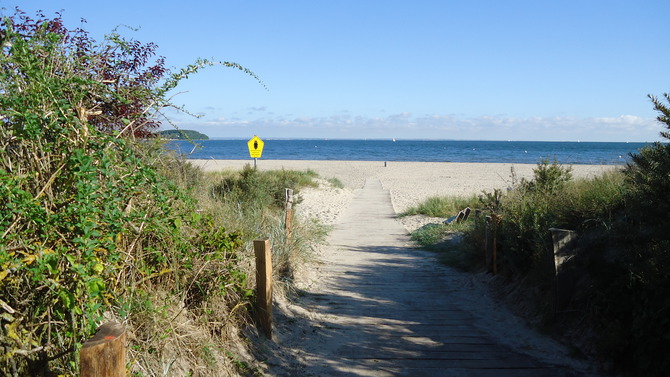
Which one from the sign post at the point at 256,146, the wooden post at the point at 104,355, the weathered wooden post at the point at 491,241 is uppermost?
the sign post at the point at 256,146

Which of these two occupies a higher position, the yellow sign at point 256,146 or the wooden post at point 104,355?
the yellow sign at point 256,146

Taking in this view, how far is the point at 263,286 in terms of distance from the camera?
5262 millimetres

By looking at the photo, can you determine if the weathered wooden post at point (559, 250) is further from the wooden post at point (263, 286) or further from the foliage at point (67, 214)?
the foliage at point (67, 214)

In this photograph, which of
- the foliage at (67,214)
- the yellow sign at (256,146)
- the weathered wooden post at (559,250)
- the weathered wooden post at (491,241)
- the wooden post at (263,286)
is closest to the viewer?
the foliage at (67,214)

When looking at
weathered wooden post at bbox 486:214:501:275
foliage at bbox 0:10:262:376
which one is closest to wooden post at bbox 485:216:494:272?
weathered wooden post at bbox 486:214:501:275

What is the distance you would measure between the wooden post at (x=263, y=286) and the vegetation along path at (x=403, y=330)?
0.32 m

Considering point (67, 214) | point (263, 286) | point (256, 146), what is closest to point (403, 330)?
point (263, 286)

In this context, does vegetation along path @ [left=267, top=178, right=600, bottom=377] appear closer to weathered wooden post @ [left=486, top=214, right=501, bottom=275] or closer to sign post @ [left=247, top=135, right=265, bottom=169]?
weathered wooden post @ [left=486, top=214, right=501, bottom=275]

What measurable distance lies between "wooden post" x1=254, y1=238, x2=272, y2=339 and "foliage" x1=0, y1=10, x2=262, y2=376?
3.14 feet

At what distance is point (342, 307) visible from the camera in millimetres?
6898

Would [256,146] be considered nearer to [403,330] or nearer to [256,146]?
[256,146]

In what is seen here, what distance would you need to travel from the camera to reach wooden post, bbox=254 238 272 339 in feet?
17.2

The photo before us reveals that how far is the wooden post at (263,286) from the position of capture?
17.2ft

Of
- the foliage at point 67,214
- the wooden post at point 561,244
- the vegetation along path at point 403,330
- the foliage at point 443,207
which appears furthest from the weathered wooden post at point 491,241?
the foliage at point 443,207
